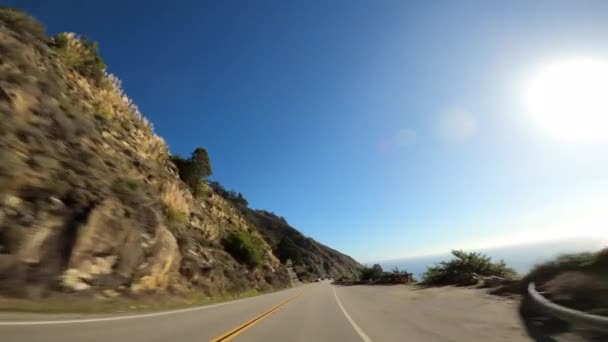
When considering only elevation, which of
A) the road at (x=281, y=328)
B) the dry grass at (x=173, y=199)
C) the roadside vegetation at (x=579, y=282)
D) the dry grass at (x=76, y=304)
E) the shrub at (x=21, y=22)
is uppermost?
the shrub at (x=21, y=22)

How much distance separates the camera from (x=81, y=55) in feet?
103

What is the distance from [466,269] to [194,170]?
32.5 metres

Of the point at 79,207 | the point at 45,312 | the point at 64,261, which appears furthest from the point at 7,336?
the point at 79,207

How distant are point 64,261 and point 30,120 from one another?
6.38m

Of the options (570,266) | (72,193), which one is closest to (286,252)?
(72,193)

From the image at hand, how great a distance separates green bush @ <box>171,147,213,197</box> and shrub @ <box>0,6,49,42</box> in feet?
80.1

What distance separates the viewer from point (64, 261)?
14461mm

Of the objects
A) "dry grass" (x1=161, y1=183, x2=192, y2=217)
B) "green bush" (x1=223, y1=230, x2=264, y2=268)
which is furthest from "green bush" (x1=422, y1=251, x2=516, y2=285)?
"green bush" (x1=223, y1=230, x2=264, y2=268)

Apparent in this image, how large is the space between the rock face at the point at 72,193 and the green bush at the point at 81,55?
0.38 metres

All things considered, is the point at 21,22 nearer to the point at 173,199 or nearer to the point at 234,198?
the point at 173,199

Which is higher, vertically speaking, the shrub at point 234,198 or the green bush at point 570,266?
the shrub at point 234,198

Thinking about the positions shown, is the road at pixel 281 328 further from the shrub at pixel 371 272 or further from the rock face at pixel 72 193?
the shrub at pixel 371 272

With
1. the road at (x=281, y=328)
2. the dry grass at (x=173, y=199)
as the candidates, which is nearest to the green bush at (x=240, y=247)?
the dry grass at (x=173, y=199)

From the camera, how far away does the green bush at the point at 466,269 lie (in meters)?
28.3
